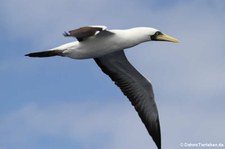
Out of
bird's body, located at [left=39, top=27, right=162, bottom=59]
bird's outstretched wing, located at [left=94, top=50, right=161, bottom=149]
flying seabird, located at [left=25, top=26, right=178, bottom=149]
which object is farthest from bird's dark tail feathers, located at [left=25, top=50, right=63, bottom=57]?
bird's outstretched wing, located at [left=94, top=50, right=161, bottom=149]

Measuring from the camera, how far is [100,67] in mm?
21750

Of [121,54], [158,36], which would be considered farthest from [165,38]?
[121,54]

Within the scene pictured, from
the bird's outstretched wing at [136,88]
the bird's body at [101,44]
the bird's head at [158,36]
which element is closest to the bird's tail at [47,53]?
the bird's body at [101,44]

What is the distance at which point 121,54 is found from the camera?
69.1ft

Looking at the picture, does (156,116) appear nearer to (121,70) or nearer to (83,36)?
(121,70)

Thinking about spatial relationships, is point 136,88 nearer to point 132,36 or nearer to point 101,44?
point 132,36

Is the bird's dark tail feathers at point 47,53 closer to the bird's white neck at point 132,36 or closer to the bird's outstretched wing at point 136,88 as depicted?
the bird's white neck at point 132,36

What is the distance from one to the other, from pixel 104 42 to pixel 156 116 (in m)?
4.50

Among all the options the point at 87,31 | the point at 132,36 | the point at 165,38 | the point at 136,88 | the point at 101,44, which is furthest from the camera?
the point at 136,88

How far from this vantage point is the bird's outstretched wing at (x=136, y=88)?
21.5m

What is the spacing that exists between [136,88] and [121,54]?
143cm

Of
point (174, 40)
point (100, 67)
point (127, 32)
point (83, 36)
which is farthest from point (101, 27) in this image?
point (100, 67)

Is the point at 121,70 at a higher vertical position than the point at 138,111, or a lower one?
higher

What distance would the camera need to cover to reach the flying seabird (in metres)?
18.5
